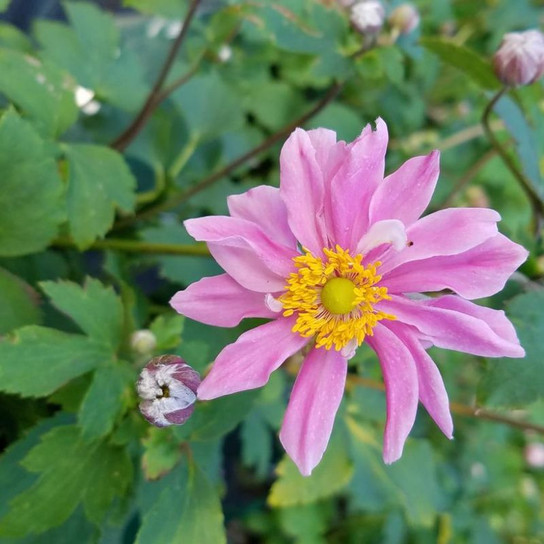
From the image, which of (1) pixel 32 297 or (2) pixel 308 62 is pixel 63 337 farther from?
(2) pixel 308 62

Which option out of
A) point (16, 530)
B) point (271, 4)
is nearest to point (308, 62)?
point (271, 4)

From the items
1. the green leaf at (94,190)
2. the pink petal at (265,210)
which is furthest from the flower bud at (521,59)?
the green leaf at (94,190)

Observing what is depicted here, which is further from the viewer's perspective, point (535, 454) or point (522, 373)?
point (535, 454)

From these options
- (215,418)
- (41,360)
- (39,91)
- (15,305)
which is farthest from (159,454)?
(39,91)

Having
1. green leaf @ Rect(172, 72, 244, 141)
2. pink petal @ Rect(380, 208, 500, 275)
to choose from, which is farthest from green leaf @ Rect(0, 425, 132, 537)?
green leaf @ Rect(172, 72, 244, 141)

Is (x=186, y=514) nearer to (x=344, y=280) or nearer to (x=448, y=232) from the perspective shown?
(x=344, y=280)

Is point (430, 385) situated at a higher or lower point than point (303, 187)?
lower

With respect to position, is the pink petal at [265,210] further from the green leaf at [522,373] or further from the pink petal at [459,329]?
the green leaf at [522,373]
